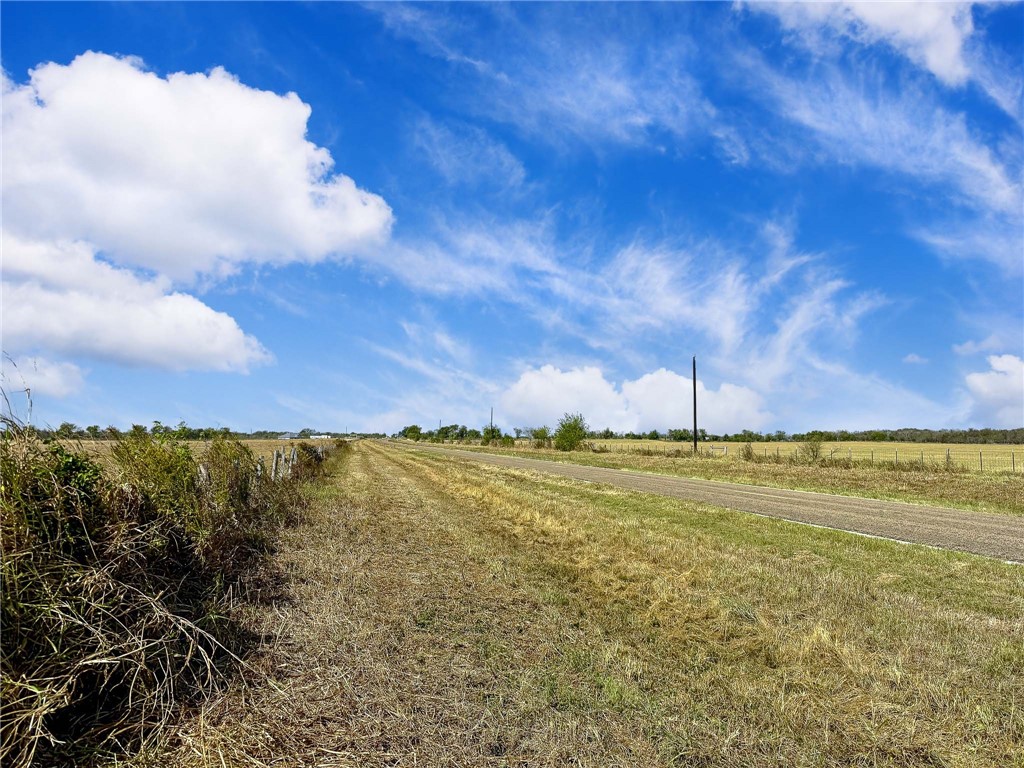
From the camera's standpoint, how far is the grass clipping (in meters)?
3.32

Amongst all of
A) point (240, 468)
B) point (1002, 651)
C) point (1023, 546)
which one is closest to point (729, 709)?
point (1002, 651)

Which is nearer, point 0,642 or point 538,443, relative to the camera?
point 0,642

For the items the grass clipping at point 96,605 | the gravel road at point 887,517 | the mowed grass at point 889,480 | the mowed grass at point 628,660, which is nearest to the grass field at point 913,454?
the mowed grass at point 889,480

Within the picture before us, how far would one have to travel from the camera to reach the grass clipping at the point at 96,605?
332cm

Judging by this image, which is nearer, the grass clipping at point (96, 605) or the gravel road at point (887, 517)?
the grass clipping at point (96, 605)

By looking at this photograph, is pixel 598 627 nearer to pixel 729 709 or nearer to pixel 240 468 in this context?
pixel 729 709

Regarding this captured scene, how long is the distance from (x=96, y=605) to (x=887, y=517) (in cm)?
1701

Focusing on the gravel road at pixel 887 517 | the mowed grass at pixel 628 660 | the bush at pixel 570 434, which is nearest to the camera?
the mowed grass at pixel 628 660

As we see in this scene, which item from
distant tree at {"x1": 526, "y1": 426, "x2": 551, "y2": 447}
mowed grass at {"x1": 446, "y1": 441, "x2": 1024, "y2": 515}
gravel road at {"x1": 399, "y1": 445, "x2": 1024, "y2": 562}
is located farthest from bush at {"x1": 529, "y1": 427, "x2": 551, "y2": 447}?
gravel road at {"x1": 399, "y1": 445, "x2": 1024, "y2": 562}

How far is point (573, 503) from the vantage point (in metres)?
16.2

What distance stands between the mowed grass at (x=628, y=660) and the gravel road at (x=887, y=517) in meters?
2.12

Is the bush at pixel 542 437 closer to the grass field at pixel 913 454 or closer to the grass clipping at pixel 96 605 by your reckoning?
the grass field at pixel 913 454

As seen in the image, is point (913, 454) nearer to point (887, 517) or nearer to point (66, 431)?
point (887, 517)

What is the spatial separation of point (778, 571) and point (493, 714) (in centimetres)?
598
